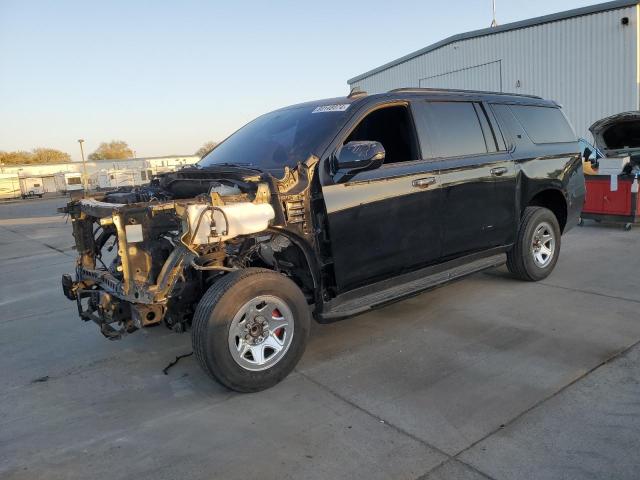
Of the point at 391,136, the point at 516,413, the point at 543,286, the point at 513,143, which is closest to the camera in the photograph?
the point at 516,413

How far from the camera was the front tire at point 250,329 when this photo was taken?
11.0 ft

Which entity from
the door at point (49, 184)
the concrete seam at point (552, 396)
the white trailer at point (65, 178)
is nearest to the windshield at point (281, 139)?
the concrete seam at point (552, 396)

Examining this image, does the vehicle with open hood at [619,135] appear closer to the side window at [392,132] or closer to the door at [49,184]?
the side window at [392,132]

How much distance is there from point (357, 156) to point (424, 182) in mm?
854

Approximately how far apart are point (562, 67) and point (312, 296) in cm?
1799

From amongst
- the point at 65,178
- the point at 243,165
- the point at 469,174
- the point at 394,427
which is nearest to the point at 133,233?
the point at 243,165

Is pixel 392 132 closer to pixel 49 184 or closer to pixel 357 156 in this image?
pixel 357 156

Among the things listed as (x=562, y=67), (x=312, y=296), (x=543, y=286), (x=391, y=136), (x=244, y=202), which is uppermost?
(x=562, y=67)

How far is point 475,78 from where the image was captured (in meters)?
21.6

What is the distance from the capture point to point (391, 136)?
15.6ft

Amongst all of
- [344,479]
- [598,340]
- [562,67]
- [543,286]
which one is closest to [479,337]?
[598,340]

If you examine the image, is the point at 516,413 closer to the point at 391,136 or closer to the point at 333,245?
the point at 333,245

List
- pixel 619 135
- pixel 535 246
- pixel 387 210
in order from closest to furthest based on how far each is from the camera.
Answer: pixel 387 210 < pixel 535 246 < pixel 619 135

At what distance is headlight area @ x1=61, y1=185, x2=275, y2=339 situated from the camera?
133 inches
